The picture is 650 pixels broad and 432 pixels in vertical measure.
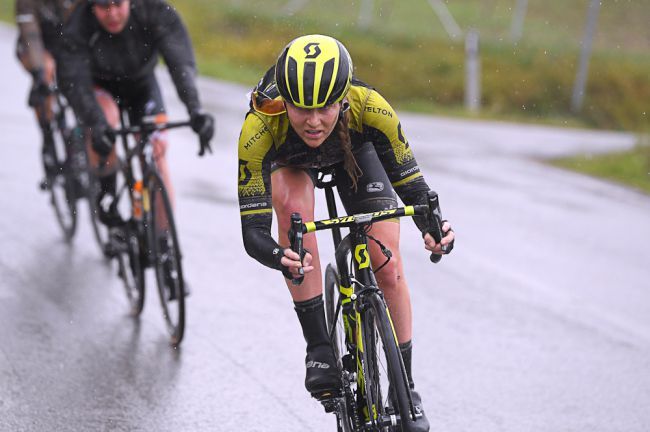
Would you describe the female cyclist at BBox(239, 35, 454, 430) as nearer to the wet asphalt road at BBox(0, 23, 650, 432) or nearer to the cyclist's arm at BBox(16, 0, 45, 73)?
the wet asphalt road at BBox(0, 23, 650, 432)

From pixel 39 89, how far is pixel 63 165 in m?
0.68

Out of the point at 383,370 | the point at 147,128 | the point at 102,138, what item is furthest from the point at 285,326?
the point at 383,370

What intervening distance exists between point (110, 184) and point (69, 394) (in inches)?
94.8

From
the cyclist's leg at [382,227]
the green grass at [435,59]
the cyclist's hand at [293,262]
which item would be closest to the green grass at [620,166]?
the green grass at [435,59]

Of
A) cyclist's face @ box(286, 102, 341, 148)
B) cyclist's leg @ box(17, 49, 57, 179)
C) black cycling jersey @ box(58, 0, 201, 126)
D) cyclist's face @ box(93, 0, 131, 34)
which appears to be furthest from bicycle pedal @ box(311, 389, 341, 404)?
cyclist's leg @ box(17, 49, 57, 179)

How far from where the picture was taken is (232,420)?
5285 mm

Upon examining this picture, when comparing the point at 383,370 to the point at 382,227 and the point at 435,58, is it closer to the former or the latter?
the point at 382,227

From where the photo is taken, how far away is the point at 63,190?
9008 mm

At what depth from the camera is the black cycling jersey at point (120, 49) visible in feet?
22.3

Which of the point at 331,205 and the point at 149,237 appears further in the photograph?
the point at 149,237

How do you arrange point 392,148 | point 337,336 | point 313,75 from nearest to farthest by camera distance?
point 313,75, point 392,148, point 337,336

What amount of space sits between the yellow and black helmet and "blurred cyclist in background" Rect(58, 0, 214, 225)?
97.4 inches

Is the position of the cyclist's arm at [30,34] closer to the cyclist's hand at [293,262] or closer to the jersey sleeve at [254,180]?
the jersey sleeve at [254,180]

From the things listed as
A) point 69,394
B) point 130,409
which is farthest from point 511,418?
point 69,394
